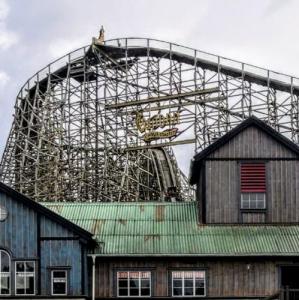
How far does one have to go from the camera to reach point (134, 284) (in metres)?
34.2

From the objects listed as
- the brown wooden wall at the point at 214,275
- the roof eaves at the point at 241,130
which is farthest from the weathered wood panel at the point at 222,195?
the brown wooden wall at the point at 214,275

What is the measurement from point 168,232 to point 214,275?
2.61 m

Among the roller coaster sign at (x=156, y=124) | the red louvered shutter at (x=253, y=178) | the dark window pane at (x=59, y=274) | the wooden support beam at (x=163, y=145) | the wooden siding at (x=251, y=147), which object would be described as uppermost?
the roller coaster sign at (x=156, y=124)

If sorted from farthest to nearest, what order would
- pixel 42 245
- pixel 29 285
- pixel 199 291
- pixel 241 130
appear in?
1. pixel 241 130
2. pixel 199 291
3. pixel 42 245
4. pixel 29 285

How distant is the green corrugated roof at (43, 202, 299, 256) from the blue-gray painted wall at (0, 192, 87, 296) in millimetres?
1344

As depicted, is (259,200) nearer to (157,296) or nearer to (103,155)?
(157,296)

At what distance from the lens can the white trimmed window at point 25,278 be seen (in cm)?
3359

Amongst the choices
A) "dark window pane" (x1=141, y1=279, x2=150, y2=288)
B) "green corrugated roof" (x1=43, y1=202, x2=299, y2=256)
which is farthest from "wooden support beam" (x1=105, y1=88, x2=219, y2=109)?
"dark window pane" (x1=141, y1=279, x2=150, y2=288)

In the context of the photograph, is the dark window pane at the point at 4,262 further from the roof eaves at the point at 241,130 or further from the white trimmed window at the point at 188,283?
the roof eaves at the point at 241,130

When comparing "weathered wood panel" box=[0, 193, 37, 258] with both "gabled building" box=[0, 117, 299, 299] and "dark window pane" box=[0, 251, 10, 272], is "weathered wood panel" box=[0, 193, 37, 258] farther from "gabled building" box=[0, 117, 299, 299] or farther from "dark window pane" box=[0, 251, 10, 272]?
"dark window pane" box=[0, 251, 10, 272]

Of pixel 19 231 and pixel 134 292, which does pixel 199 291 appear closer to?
pixel 134 292

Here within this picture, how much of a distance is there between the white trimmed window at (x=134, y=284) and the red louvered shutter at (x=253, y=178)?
5.39 m

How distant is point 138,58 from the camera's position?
59344mm

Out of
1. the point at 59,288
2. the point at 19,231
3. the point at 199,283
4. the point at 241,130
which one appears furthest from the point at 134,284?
the point at 241,130
